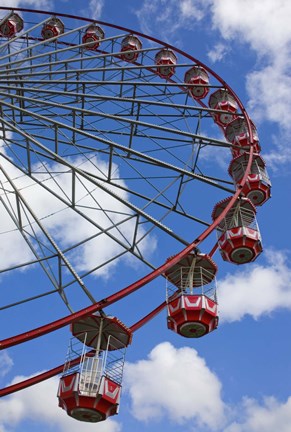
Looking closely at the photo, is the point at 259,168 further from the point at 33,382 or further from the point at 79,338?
the point at 33,382

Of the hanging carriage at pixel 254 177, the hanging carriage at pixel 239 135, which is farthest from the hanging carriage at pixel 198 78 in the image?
the hanging carriage at pixel 254 177

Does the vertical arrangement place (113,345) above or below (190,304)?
below

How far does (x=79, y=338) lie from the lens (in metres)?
13.7

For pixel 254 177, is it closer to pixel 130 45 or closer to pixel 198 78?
pixel 198 78

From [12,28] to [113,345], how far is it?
16.1m

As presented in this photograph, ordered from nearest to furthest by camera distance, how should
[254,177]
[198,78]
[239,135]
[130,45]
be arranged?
1. [254,177]
2. [239,135]
3. [198,78]
4. [130,45]

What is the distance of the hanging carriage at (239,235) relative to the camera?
16156mm

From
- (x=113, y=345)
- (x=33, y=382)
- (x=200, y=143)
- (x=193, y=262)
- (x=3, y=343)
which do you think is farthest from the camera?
(x=200, y=143)

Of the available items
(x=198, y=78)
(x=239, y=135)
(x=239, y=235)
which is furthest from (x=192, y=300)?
(x=198, y=78)

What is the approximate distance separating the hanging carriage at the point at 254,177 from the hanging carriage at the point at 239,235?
1.42m

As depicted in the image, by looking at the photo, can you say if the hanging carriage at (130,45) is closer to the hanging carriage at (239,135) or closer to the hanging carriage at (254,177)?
the hanging carriage at (239,135)

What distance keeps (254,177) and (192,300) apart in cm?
609

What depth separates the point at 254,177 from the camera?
1866 centimetres

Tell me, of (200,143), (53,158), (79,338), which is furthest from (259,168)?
(79,338)
